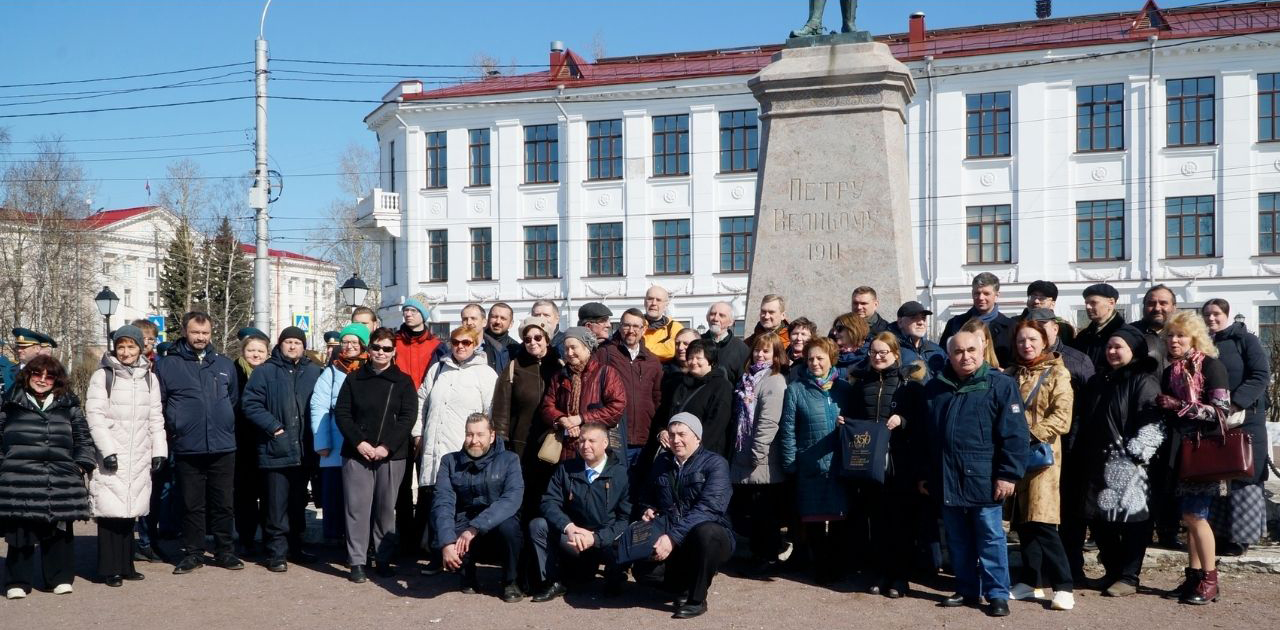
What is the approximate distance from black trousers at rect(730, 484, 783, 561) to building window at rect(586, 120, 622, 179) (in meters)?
30.7

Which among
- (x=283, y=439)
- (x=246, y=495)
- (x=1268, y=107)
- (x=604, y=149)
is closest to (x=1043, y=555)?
(x=283, y=439)

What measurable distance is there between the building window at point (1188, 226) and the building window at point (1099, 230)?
1202 millimetres

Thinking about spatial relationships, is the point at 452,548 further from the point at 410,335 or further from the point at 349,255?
the point at 349,255

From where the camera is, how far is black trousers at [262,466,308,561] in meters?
8.82

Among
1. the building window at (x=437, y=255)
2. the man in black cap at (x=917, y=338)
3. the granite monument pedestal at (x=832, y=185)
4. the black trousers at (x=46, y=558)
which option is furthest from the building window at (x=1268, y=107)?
the black trousers at (x=46, y=558)

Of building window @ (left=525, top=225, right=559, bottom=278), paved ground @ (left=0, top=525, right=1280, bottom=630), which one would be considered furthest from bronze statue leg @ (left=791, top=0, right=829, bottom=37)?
building window @ (left=525, top=225, right=559, bottom=278)

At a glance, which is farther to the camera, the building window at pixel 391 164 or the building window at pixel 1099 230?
the building window at pixel 391 164

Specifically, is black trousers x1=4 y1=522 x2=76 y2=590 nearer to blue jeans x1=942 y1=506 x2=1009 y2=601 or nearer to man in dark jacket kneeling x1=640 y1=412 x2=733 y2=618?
man in dark jacket kneeling x1=640 y1=412 x2=733 y2=618

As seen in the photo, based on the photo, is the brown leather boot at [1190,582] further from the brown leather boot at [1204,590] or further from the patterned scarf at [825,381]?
the patterned scarf at [825,381]

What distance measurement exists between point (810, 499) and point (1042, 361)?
5.24ft

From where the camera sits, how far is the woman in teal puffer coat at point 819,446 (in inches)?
301

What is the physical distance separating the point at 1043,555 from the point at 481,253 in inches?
1331

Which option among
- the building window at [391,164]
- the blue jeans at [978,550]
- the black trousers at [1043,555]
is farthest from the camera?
the building window at [391,164]

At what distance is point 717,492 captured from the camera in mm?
7359
